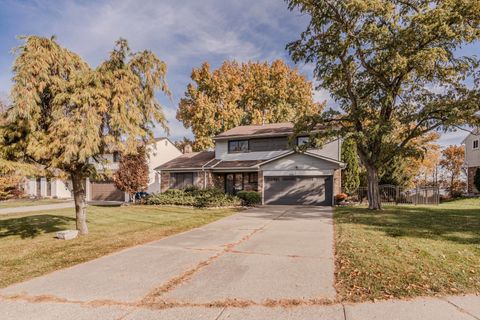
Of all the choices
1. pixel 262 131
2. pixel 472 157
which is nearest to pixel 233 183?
pixel 262 131

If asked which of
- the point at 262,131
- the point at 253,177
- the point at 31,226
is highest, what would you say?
the point at 262,131

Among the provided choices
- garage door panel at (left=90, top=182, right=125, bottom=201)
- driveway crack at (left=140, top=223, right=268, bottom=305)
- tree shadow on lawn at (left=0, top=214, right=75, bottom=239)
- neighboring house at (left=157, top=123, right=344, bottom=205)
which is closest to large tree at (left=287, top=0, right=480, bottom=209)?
neighboring house at (left=157, top=123, right=344, bottom=205)

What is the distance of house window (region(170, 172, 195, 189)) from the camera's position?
24.7 meters

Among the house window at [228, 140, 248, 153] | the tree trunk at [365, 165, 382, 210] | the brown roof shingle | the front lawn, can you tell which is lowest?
the front lawn

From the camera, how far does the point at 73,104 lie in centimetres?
884

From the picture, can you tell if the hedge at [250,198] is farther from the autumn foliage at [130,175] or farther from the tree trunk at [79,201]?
the tree trunk at [79,201]

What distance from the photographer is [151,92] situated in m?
10.1

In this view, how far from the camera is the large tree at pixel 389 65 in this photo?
1379cm

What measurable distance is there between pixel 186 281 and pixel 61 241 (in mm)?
6219

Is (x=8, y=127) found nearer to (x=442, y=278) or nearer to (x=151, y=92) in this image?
(x=151, y=92)

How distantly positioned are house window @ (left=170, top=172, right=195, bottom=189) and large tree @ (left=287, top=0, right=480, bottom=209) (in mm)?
11461

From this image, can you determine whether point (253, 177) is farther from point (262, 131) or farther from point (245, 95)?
point (245, 95)

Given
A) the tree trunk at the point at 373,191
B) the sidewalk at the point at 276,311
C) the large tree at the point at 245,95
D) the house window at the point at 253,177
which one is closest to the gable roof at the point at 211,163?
the house window at the point at 253,177

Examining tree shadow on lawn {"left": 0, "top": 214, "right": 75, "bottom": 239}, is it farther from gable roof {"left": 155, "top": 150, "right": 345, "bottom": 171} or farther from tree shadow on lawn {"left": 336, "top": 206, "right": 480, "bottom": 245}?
tree shadow on lawn {"left": 336, "top": 206, "right": 480, "bottom": 245}
